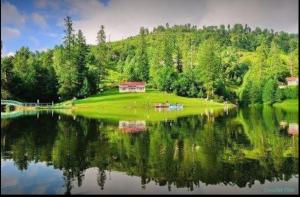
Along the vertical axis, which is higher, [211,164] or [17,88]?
[17,88]

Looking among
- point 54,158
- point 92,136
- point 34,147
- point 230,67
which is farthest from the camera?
point 230,67

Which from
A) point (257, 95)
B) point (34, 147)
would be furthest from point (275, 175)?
point (257, 95)

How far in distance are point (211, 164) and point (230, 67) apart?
5929 inches

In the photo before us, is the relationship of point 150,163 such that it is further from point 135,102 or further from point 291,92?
point 291,92

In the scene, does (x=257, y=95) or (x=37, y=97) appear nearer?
(x=37, y=97)

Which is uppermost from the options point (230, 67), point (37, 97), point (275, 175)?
point (230, 67)

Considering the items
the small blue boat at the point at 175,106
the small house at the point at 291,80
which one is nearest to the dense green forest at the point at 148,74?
the small house at the point at 291,80

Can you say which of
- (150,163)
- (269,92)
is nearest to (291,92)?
(269,92)

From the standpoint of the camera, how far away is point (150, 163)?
95.5 feet

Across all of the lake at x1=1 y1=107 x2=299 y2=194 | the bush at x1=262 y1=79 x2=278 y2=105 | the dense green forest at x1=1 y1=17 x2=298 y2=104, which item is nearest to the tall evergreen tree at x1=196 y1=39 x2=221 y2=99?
the dense green forest at x1=1 y1=17 x2=298 y2=104

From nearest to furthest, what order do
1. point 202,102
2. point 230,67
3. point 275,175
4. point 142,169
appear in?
1. point 275,175
2. point 142,169
3. point 202,102
4. point 230,67

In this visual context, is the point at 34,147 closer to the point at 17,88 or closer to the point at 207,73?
the point at 17,88

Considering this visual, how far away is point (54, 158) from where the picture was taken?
3148 cm

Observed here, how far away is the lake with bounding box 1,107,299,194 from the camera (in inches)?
911
